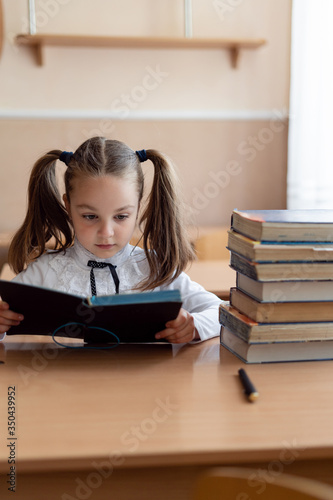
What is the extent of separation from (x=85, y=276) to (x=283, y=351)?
0.61 metres

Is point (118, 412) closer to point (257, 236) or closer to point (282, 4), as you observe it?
point (257, 236)

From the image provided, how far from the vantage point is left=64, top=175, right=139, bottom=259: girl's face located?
1.37 metres

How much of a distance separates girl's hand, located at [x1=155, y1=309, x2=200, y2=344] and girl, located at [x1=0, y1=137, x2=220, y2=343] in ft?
0.70

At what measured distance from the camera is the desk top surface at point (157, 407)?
77cm

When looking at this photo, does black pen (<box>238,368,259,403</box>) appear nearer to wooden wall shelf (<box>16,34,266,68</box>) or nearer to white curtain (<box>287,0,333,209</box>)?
white curtain (<box>287,0,333,209</box>)

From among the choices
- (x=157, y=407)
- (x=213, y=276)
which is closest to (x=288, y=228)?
(x=157, y=407)

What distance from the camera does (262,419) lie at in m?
0.86

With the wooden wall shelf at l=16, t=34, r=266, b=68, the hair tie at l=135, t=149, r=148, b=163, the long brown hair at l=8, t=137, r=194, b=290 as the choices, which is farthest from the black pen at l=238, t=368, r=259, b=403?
the wooden wall shelf at l=16, t=34, r=266, b=68

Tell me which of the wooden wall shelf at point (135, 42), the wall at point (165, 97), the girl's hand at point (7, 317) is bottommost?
the girl's hand at point (7, 317)

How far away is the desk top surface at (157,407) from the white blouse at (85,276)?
31 cm

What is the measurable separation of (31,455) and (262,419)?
0.34 metres

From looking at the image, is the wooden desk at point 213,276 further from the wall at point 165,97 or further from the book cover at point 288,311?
the wall at point 165,97

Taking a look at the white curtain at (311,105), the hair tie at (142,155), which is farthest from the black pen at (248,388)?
the white curtain at (311,105)

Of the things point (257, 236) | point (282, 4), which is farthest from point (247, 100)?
point (257, 236)
